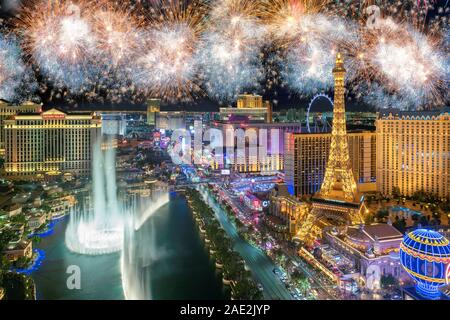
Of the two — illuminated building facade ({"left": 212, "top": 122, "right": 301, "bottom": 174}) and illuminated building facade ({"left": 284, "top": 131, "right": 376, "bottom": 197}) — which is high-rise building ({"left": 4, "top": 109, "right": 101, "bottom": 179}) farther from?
illuminated building facade ({"left": 284, "top": 131, "right": 376, "bottom": 197})

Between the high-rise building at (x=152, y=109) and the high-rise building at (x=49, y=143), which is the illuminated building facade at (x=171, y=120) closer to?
the high-rise building at (x=152, y=109)

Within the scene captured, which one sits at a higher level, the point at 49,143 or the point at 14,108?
the point at 14,108

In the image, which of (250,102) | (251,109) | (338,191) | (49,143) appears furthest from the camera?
(250,102)

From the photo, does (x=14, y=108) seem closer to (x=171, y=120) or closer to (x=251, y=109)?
(x=251, y=109)

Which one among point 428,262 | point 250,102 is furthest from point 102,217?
point 250,102

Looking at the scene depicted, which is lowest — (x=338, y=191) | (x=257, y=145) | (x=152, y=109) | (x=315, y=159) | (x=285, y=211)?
(x=285, y=211)

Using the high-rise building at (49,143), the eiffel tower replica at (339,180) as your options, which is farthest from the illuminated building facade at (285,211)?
the high-rise building at (49,143)
